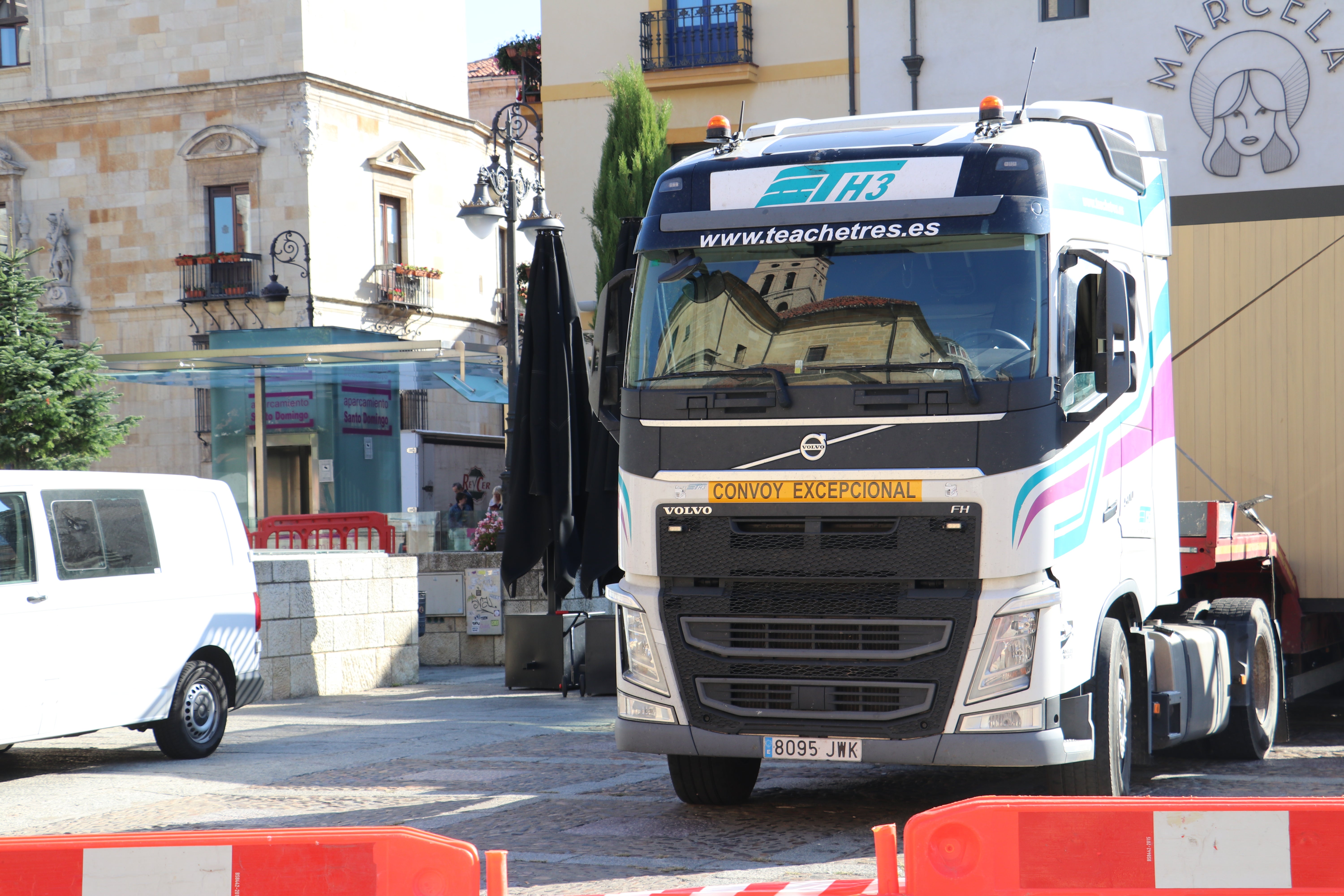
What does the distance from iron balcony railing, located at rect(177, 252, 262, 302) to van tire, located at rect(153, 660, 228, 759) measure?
81.4 ft

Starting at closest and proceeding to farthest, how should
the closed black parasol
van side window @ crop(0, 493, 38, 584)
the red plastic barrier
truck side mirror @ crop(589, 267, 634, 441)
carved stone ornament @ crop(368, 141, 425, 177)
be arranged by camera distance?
truck side mirror @ crop(589, 267, 634, 441) → van side window @ crop(0, 493, 38, 584) → the closed black parasol → the red plastic barrier → carved stone ornament @ crop(368, 141, 425, 177)

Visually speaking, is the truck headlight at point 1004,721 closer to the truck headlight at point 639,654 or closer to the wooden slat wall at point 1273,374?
the truck headlight at point 639,654

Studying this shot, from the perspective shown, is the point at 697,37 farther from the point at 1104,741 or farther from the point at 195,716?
the point at 1104,741

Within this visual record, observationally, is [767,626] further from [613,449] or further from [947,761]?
[613,449]

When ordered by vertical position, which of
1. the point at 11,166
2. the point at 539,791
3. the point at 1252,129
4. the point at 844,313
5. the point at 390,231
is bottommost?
the point at 539,791

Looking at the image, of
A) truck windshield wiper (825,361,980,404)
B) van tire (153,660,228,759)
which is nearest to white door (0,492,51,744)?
van tire (153,660,228,759)

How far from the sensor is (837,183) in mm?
7281

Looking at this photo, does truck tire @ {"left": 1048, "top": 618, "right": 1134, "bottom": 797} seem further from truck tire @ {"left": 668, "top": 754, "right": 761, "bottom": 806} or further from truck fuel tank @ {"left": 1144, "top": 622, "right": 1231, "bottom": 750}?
truck tire @ {"left": 668, "top": 754, "right": 761, "bottom": 806}

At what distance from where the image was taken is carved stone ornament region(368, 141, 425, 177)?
A: 36094 mm

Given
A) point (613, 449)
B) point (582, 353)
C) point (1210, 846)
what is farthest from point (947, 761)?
point (582, 353)

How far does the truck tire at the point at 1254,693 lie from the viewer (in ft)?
31.7

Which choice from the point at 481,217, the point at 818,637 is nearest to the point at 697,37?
the point at 481,217

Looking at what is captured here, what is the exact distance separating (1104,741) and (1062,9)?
1765 cm

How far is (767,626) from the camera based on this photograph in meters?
7.05
